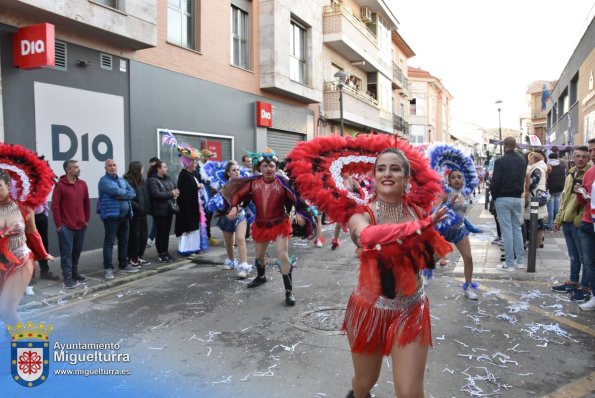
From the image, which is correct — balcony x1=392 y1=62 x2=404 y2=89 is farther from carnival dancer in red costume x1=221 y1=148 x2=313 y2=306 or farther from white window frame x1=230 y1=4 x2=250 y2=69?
carnival dancer in red costume x1=221 y1=148 x2=313 y2=306

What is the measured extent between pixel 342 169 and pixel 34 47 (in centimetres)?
724

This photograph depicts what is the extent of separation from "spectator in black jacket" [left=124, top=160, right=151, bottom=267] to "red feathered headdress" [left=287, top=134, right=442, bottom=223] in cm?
576

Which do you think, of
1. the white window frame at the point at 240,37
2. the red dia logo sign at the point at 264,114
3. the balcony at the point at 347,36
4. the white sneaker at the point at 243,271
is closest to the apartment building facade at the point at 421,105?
the balcony at the point at 347,36

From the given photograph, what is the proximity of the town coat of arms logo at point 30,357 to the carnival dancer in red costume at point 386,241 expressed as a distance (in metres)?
2.55

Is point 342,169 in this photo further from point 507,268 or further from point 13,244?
point 507,268

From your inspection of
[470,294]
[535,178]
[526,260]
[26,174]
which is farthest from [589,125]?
[26,174]

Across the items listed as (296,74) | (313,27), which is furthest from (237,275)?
(313,27)

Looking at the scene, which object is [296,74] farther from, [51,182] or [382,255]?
[382,255]

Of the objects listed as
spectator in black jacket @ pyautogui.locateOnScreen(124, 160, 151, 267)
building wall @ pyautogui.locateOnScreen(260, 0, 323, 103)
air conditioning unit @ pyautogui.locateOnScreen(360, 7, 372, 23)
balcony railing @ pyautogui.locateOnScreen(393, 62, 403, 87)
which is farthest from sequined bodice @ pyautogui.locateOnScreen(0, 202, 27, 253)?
balcony railing @ pyautogui.locateOnScreen(393, 62, 403, 87)

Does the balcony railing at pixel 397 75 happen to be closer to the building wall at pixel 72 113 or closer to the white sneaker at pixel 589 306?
the building wall at pixel 72 113

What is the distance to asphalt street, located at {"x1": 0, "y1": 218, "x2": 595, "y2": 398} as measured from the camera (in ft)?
12.7

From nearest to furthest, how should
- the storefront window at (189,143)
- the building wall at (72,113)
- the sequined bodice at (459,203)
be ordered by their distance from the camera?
1. the sequined bodice at (459,203)
2. the building wall at (72,113)
3. the storefront window at (189,143)

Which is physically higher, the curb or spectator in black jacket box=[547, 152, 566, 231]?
spectator in black jacket box=[547, 152, 566, 231]

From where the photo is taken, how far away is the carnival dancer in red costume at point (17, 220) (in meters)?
4.41
